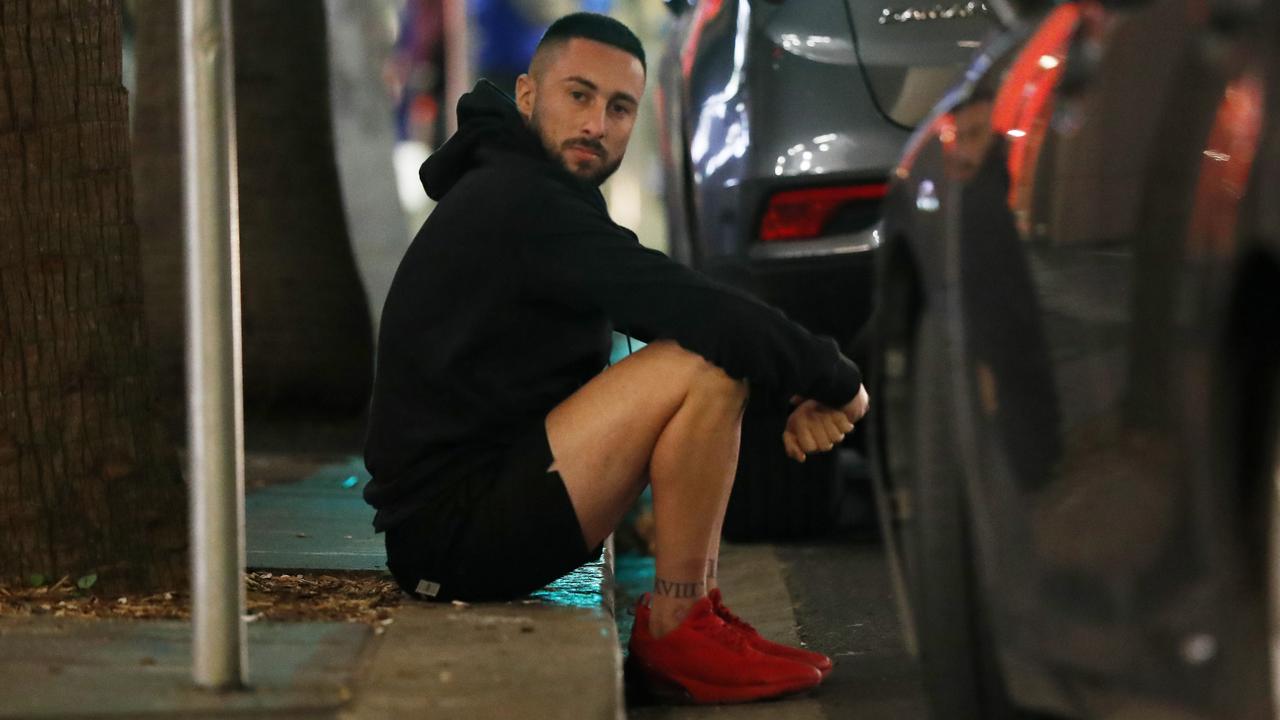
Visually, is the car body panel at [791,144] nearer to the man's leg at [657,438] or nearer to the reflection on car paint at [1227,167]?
the man's leg at [657,438]

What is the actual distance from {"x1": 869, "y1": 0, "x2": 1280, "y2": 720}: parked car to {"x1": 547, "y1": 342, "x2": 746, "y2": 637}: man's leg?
670mm

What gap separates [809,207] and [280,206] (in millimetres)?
3639

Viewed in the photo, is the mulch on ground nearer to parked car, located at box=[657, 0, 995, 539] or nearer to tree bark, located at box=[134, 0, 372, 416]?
parked car, located at box=[657, 0, 995, 539]

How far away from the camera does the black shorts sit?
12.1 ft

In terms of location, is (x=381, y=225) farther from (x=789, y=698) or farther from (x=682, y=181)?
(x=789, y=698)

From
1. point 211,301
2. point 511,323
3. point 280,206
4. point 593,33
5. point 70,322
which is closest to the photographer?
point 211,301

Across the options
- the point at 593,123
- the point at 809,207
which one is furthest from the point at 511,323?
the point at 809,207

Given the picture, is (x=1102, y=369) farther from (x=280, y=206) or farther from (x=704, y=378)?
(x=280, y=206)

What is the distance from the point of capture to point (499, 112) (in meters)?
3.88

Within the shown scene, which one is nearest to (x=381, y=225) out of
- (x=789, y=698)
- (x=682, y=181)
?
(x=682, y=181)

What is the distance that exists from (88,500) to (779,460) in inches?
78.2

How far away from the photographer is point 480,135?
3.89 m

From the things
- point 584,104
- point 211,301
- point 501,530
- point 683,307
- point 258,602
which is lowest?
point 258,602

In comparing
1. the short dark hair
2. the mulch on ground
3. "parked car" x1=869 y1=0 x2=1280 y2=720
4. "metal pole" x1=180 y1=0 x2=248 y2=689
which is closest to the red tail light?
the short dark hair
